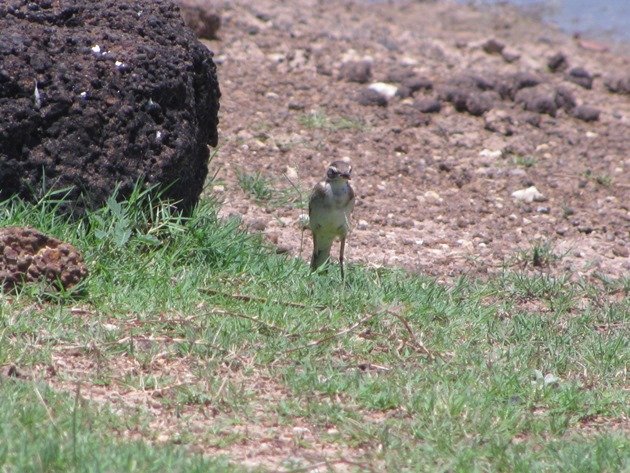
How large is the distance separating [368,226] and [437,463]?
4121 millimetres

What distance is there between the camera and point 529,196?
9273mm

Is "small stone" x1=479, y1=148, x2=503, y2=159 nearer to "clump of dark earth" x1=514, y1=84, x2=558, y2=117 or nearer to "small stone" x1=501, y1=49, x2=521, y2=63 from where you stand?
"clump of dark earth" x1=514, y1=84, x2=558, y2=117

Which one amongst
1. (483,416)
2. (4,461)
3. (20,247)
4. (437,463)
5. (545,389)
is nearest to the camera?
(4,461)

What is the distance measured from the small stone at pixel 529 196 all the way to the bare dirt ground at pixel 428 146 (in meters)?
0.11

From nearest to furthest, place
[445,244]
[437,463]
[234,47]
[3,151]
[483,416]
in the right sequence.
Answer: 1. [437,463]
2. [483,416]
3. [3,151]
4. [445,244]
5. [234,47]

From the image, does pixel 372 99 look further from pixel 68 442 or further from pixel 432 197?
pixel 68 442

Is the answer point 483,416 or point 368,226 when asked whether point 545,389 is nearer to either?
point 483,416

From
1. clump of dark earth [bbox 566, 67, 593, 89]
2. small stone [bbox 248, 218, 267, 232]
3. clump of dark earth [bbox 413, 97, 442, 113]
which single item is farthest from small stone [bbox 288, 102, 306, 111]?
clump of dark earth [bbox 566, 67, 593, 89]

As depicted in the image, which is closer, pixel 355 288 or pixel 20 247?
pixel 20 247

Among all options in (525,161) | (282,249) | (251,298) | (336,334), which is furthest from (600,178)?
(336,334)

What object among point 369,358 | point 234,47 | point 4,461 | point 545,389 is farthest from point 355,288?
point 234,47

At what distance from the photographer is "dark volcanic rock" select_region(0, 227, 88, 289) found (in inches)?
228

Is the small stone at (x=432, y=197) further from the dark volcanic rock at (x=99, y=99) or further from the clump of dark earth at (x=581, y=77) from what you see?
the clump of dark earth at (x=581, y=77)

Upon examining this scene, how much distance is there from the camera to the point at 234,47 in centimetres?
1155
